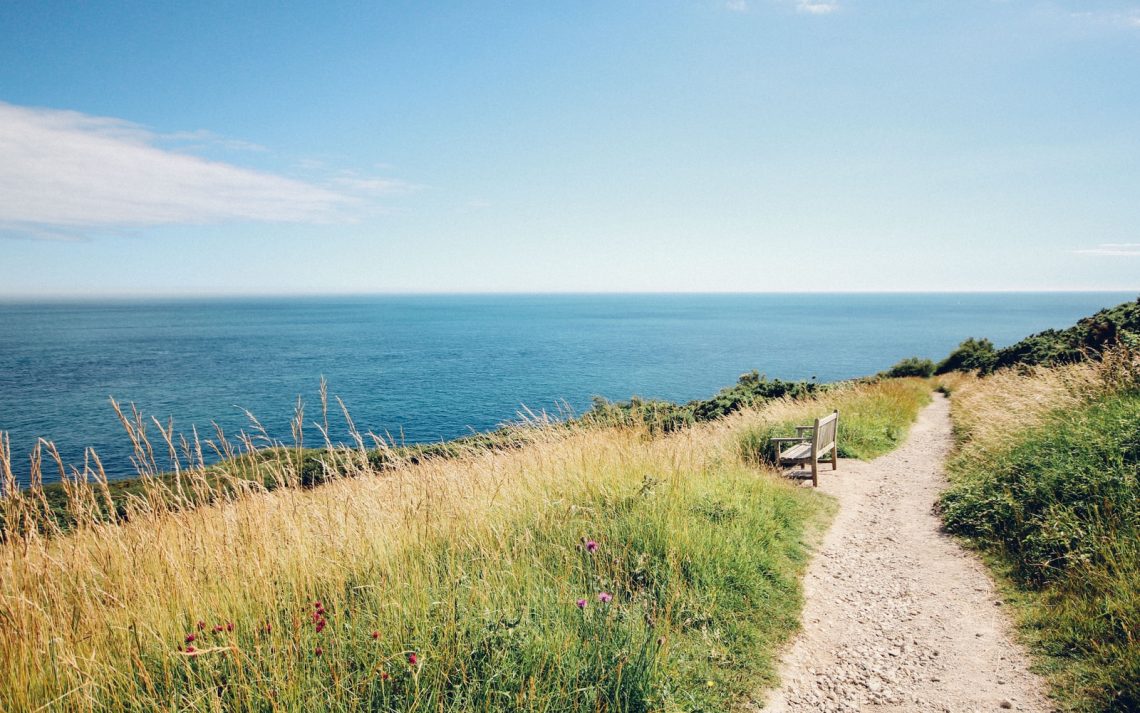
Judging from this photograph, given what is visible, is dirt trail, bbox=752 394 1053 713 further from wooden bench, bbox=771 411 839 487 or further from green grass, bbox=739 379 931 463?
green grass, bbox=739 379 931 463

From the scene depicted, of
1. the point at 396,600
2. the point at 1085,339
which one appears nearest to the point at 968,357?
the point at 1085,339

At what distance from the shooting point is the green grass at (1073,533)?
3.97 metres

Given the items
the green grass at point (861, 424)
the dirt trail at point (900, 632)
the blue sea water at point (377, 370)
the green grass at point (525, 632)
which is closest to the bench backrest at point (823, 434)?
the green grass at point (861, 424)

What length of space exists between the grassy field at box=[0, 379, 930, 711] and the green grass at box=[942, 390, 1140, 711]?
2.13 metres

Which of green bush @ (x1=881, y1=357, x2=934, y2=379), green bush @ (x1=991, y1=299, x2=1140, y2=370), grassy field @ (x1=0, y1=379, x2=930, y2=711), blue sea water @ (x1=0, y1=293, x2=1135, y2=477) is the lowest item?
blue sea water @ (x1=0, y1=293, x2=1135, y2=477)

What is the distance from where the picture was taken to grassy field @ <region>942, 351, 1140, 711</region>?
4.04 m

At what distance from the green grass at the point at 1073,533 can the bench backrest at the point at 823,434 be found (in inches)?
82.7

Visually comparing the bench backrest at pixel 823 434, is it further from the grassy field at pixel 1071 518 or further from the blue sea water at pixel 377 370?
the blue sea water at pixel 377 370

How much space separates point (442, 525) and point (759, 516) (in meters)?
4.08

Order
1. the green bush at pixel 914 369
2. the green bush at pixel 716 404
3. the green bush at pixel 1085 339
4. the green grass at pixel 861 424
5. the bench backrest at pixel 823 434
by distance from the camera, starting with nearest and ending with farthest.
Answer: the bench backrest at pixel 823 434, the green grass at pixel 861 424, the green bush at pixel 1085 339, the green bush at pixel 716 404, the green bush at pixel 914 369

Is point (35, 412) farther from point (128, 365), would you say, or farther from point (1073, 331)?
point (1073, 331)

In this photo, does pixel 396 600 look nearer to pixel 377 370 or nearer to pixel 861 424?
pixel 861 424

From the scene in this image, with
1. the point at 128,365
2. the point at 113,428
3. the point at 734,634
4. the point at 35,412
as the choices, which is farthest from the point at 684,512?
the point at 128,365

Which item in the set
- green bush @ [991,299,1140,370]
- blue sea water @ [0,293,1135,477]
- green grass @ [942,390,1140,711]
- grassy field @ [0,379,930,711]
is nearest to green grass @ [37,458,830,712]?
grassy field @ [0,379,930,711]
